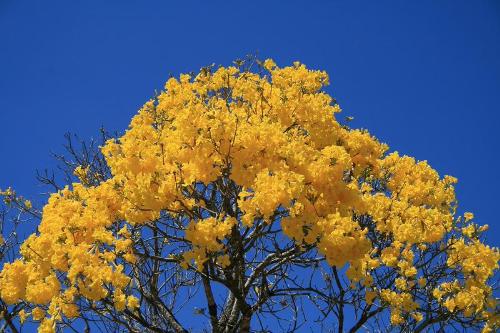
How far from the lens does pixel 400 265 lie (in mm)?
7305

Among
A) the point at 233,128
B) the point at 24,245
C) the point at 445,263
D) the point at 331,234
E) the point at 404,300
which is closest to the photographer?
the point at 331,234

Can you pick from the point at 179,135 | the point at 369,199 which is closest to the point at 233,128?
the point at 179,135

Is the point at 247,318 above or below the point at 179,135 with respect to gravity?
below

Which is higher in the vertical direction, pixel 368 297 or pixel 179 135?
pixel 179 135

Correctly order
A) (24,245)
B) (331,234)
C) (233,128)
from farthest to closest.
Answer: (24,245) < (233,128) < (331,234)

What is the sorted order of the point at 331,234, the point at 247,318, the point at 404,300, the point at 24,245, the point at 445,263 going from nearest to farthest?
1. the point at 331,234
2. the point at 24,245
3. the point at 404,300
4. the point at 247,318
5. the point at 445,263

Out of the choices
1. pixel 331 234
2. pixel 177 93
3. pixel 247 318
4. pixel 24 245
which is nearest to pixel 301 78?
pixel 177 93

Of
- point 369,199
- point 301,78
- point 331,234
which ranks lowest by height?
point 331,234

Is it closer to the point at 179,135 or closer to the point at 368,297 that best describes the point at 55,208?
the point at 179,135

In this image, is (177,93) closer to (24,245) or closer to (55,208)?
(55,208)

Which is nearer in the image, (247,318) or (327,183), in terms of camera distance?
(327,183)

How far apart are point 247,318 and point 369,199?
2350 mm

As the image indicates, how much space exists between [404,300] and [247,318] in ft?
6.89

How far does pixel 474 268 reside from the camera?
750 centimetres
